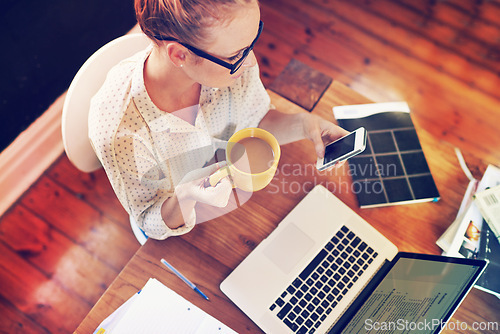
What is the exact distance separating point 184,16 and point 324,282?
695mm

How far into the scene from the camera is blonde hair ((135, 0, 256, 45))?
27.5 inches

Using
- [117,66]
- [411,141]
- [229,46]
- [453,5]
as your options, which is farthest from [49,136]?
[453,5]

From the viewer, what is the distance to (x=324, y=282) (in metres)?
0.91

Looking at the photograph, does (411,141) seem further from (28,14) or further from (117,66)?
(28,14)

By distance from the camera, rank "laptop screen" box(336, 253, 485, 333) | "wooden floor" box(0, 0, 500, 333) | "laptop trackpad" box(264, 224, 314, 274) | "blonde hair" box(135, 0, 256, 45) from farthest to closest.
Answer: "wooden floor" box(0, 0, 500, 333), "laptop trackpad" box(264, 224, 314, 274), "laptop screen" box(336, 253, 485, 333), "blonde hair" box(135, 0, 256, 45)

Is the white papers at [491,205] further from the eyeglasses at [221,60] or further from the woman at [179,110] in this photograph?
the eyeglasses at [221,60]

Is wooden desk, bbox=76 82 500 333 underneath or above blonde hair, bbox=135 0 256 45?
underneath

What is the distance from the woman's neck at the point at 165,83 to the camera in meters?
Answer: 0.88

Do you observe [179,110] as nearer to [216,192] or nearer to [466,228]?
[216,192]

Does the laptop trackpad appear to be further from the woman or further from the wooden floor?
the wooden floor

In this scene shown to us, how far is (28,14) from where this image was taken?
1.56 m

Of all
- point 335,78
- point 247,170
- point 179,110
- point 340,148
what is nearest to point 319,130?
point 340,148

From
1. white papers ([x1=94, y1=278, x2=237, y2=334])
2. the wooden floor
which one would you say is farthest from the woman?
the wooden floor

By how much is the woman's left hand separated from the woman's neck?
333mm
